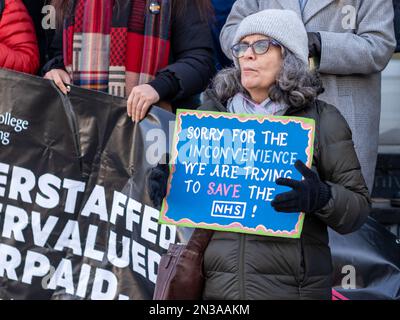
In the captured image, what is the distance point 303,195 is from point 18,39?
8.04 ft

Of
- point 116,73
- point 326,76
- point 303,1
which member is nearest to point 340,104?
point 326,76

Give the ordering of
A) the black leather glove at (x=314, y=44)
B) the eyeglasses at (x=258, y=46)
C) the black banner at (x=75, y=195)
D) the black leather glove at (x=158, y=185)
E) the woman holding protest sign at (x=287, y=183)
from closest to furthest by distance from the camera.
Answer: the woman holding protest sign at (x=287, y=183) < the black leather glove at (x=158, y=185) < the eyeglasses at (x=258, y=46) < the black banner at (x=75, y=195) < the black leather glove at (x=314, y=44)

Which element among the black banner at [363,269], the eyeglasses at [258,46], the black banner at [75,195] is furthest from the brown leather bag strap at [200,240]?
the black banner at [363,269]

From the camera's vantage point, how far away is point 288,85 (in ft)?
13.1

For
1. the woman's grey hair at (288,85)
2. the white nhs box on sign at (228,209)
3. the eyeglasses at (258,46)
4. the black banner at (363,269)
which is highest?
the eyeglasses at (258,46)

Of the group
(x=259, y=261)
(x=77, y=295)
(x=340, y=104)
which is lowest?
(x=77, y=295)

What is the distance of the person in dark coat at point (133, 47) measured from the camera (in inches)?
205

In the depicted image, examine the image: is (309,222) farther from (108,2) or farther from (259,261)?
(108,2)

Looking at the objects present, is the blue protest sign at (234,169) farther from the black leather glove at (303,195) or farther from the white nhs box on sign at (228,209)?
the black leather glove at (303,195)

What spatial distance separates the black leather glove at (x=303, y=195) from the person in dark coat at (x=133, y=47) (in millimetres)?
1530

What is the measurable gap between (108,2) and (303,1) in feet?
3.49
